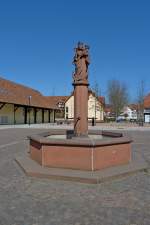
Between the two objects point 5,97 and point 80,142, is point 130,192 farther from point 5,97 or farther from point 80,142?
point 5,97

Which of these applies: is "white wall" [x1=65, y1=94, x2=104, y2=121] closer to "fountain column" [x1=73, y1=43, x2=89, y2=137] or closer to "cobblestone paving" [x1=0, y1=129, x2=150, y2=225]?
"fountain column" [x1=73, y1=43, x2=89, y2=137]

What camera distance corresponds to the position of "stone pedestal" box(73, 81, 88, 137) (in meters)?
9.96

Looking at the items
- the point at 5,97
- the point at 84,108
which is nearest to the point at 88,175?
the point at 84,108

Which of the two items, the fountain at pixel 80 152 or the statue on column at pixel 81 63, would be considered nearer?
the fountain at pixel 80 152

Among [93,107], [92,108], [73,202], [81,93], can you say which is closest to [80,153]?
[73,202]

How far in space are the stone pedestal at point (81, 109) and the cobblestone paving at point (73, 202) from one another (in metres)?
3.09

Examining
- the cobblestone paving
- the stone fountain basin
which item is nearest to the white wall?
the stone fountain basin

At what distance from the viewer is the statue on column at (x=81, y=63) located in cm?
1008

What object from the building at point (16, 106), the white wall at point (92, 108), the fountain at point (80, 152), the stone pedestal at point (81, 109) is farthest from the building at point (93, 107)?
the fountain at point (80, 152)

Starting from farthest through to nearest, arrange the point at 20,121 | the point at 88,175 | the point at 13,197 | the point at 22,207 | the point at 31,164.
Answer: the point at 20,121, the point at 31,164, the point at 88,175, the point at 13,197, the point at 22,207

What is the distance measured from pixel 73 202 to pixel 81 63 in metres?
5.89

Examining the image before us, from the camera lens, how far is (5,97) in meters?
42.4

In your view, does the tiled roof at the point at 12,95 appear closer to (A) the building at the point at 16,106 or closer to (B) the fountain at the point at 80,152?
(A) the building at the point at 16,106

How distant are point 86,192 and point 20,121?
45.0m
